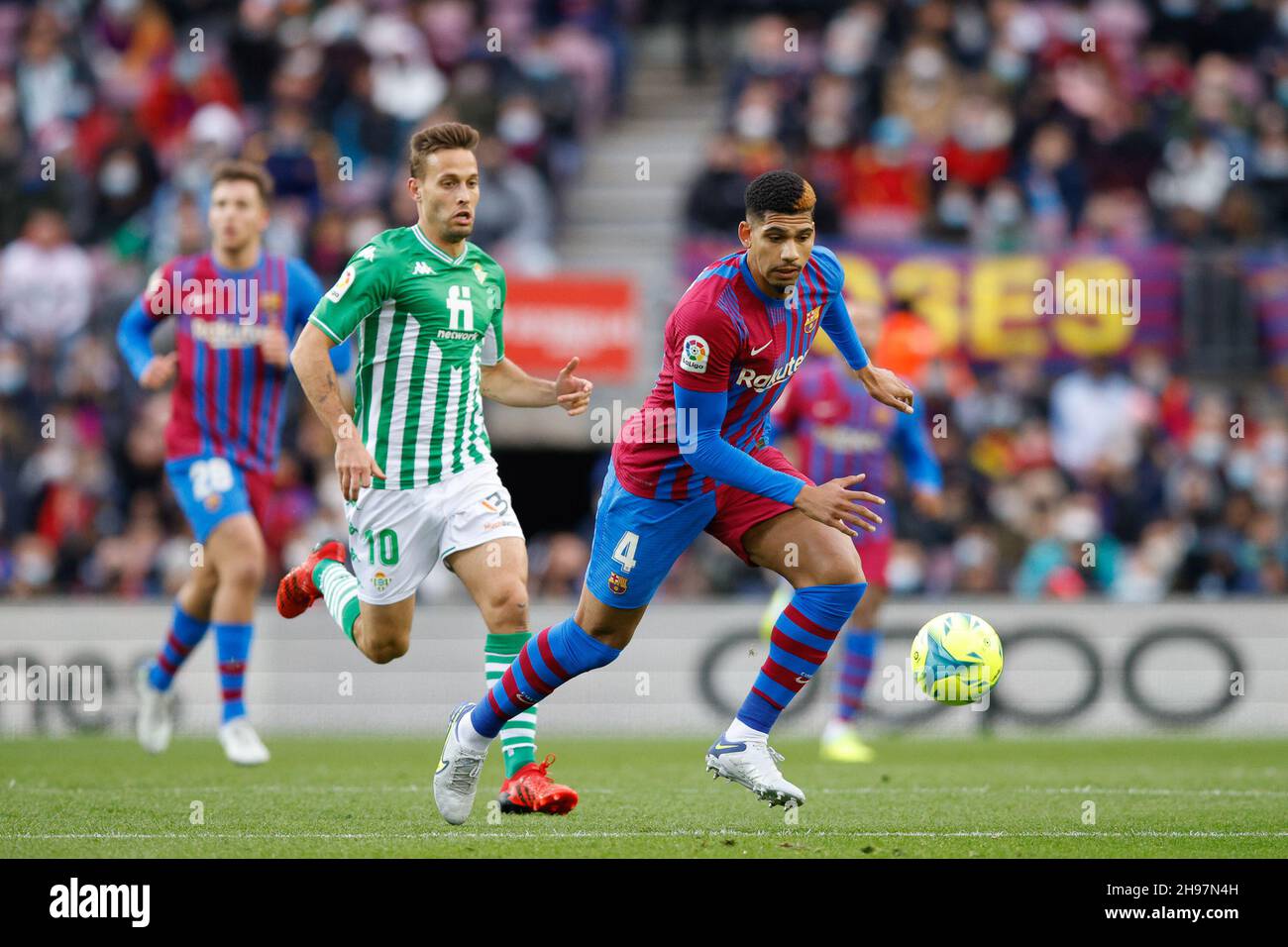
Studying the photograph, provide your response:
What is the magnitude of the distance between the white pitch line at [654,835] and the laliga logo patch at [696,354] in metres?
1.78

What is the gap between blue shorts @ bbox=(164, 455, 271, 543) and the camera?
33.1 feet

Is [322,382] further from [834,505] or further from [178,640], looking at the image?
[178,640]

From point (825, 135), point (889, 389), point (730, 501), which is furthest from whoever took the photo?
point (825, 135)

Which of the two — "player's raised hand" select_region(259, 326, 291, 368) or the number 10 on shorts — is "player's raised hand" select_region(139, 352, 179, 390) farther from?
the number 10 on shorts

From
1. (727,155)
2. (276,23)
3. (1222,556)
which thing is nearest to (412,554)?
(1222,556)

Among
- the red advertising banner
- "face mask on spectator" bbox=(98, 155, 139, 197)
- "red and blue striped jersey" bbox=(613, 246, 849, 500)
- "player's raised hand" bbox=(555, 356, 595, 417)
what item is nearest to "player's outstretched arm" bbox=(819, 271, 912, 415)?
"red and blue striped jersey" bbox=(613, 246, 849, 500)

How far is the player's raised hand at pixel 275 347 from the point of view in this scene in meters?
9.92

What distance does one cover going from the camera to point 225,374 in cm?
1028

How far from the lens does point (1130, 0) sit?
1973cm

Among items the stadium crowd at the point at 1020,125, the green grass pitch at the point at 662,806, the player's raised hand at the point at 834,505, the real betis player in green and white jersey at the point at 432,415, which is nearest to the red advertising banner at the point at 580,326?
the stadium crowd at the point at 1020,125

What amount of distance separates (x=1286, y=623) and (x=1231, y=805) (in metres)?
5.48

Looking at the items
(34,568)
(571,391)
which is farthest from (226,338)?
(34,568)

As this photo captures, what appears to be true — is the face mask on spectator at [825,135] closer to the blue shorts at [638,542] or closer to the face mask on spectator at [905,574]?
the face mask on spectator at [905,574]

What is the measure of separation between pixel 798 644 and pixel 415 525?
1729 mm
